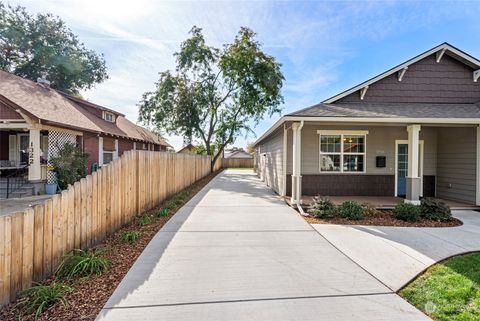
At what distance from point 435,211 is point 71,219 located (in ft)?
28.3

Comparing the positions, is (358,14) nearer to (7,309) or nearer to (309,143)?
(309,143)

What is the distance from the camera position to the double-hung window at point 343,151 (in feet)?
33.1

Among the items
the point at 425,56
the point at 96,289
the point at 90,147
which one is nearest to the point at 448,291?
the point at 96,289

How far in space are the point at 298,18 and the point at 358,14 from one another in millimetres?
2420

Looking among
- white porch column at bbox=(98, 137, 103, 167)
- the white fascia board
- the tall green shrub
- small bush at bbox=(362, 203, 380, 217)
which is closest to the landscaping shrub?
small bush at bbox=(362, 203, 380, 217)

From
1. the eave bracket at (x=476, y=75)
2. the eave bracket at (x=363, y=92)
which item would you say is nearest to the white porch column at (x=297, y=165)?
the eave bracket at (x=363, y=92)

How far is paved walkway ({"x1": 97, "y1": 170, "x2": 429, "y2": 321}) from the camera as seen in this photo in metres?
2.79

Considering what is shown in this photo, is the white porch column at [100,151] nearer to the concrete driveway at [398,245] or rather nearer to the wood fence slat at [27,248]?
the wood fence slat at [27,248]

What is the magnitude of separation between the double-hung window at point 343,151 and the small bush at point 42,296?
9.06 meters

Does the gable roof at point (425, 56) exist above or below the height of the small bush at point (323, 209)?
above

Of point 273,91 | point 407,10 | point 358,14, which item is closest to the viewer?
point 407,10

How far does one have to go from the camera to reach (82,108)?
54.9 ft

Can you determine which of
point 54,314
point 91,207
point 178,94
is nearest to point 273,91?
point 178,94

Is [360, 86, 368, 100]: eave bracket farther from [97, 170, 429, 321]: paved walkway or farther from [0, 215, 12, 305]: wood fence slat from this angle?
[0, 215, 12, 305]: wood fence slat
